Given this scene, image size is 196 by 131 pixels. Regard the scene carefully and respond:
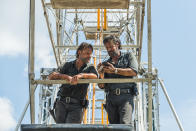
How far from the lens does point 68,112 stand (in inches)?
216

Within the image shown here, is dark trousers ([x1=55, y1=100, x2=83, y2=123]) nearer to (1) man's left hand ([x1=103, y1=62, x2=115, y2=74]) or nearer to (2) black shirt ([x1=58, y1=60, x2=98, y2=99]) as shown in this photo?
(2) black shirt ([x1=58, y1=60, x2=98, y2=99])

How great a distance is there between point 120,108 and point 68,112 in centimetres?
79

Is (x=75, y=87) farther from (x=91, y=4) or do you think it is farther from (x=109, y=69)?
(x=91, y=4)

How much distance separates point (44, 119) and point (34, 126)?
243 inches

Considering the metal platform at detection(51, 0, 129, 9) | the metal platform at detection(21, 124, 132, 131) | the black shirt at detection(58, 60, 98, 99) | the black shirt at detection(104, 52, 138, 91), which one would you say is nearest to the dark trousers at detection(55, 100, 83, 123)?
the black shirt at detection(58, 60, 98, 99)

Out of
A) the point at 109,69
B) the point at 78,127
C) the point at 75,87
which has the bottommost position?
the point at 78,127

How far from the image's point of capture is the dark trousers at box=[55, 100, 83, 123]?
5406 millimetres

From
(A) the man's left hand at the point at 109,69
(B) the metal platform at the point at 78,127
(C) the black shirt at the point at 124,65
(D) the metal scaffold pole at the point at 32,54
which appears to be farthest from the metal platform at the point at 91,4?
(B) the metal platform at the point at 78,127

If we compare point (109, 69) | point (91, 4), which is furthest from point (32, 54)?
point (91, 4)

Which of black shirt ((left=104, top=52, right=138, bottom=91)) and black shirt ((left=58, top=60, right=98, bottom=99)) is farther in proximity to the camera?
black shirt ((left=58, top=60, right=98, bottom=99))

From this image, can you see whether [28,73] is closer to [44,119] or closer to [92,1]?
[92,1]

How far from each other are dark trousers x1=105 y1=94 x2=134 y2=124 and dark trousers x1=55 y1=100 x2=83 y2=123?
42cm

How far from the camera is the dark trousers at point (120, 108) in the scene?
203 inches

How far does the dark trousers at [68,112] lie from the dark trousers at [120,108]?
1.38 ft
